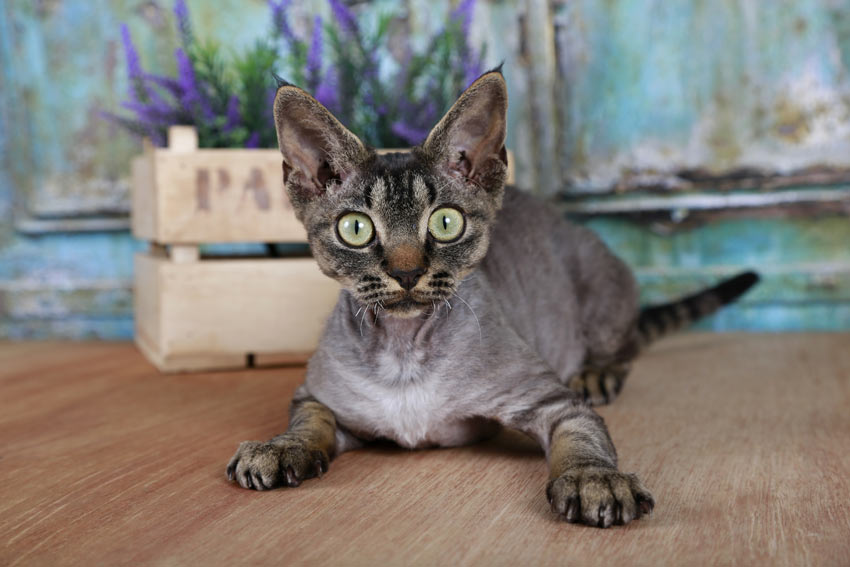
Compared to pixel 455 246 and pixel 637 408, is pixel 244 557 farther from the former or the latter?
pixel 637 408

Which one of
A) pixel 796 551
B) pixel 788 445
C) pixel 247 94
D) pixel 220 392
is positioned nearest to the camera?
pixel 796 551

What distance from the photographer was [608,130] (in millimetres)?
2814

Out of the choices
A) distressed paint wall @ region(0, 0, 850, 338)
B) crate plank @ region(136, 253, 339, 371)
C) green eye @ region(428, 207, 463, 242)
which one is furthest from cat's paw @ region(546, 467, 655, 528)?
distressed paint wall @ region(0, 0, 850, 338)

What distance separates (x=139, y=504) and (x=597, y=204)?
6.55ft

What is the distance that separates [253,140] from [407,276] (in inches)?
46.0

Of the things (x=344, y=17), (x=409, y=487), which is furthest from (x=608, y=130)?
(x=409, y=487)

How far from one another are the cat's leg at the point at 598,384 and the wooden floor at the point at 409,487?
4 cm

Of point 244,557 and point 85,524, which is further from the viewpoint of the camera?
point 85,524

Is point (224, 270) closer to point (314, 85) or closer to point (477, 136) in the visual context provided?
point (314, 85)

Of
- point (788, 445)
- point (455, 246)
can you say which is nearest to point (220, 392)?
point (455, 246)

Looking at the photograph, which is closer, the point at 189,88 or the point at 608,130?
the point at 189,88

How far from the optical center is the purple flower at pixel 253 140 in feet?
7.55

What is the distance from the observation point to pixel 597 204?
2.86m

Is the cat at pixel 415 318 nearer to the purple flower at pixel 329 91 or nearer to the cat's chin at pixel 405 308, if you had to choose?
the cat's chin at pixel 405 308
